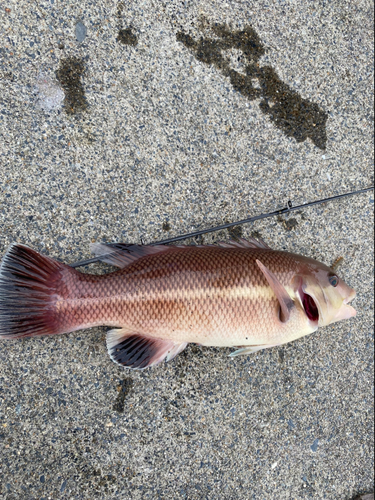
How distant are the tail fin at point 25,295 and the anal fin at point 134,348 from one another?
1.02 feet

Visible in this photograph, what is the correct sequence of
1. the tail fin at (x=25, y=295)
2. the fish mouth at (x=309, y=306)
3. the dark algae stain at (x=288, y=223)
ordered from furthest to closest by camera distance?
1. the dark algae stain at (x=288, y=223)
2. the fish mouth at (x=309, y=306)
3. the tail fin at (x=25, y=295)

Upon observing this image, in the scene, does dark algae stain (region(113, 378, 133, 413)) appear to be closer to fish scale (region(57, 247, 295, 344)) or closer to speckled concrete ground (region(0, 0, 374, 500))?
speckled concrete ground (region(0, 0, 374, 500))

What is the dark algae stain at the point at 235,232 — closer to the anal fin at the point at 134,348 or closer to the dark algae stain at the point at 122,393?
the anal fin at the point at 134,348

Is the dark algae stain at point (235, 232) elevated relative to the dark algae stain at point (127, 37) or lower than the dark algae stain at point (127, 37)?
lower

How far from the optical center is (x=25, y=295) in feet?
5.22

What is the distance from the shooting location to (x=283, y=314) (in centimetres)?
175

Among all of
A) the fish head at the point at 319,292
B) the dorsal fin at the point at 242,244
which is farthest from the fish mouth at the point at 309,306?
the dorsal fin at the point at 242,244

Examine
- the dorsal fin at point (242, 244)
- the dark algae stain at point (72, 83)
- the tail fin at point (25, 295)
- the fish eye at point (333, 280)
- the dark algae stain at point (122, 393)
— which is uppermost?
the dark algae stain at point (72, 83)

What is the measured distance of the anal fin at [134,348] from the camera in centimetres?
178

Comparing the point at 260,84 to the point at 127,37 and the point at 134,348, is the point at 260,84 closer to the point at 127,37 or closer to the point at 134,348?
the point at 127,37

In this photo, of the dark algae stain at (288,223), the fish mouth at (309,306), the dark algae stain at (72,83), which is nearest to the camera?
the fish mouth at (309,306)

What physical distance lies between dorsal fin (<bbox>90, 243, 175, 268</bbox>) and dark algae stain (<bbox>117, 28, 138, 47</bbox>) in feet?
3.88

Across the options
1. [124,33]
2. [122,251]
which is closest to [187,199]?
[122,251]

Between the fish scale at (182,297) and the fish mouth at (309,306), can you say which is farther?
the fish mouth at (309,306)
